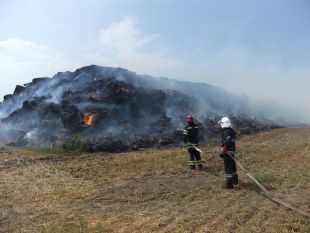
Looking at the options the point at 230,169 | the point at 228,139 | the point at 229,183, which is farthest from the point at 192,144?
the point at 229,183

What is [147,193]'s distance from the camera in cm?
1257

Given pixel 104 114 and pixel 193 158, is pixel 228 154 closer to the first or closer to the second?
pixel 193 158

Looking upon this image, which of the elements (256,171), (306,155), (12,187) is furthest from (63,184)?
(306,155)

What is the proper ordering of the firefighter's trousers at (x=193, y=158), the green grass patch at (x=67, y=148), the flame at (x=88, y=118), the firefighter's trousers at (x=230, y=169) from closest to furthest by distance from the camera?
1. the firefighter's trousers at (x=230, y=169)
2. the firefighter's trousers at (x=193, y=158)
3. the green grass patch at (x=67, y=148)
4. the flame at (x=88, y=118)

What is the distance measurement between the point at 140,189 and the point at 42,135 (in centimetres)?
1294

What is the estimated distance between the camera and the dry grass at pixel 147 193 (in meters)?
9.71

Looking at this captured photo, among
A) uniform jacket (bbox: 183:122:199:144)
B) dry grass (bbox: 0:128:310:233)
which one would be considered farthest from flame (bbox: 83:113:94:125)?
uniform jacket (bbox: 183:122:199:144)

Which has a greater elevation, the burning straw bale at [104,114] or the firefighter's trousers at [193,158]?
the burning straw bale at [104,114]

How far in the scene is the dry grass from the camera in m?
9.71

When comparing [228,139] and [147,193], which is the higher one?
[228,139]

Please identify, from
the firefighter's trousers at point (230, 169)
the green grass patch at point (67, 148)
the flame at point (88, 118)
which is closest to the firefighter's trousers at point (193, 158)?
the firefighter's trousers at point (230, 169)

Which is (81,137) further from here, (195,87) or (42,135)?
(195,87)

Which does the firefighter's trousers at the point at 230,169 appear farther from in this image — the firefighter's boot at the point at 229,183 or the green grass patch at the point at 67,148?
the green grass patch at the point at 67,148

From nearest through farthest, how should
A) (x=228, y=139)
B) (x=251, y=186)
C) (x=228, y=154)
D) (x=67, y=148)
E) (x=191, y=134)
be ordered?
(x=251, y=186)
(x=228, y=154)
(x=228, y=139)
(x=191, y=134)
(x=67, y=148)
